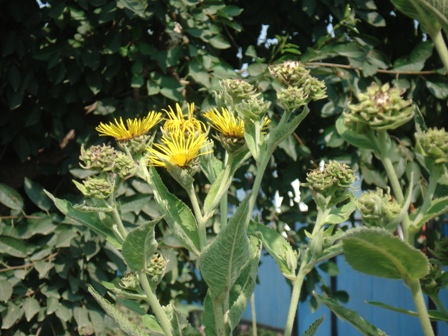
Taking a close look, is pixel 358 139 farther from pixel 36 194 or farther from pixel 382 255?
pixel 36 194

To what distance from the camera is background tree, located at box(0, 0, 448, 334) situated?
2426 millimetres

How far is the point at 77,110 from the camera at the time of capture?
8.55ft

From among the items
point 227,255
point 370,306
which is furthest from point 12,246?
point 370,306

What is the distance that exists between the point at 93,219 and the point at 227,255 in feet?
0.85

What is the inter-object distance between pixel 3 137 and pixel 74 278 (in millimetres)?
563

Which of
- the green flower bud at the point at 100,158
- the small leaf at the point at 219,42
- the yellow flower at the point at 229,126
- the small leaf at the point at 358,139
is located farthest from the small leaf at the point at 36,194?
the small leaf at the point at 358,139

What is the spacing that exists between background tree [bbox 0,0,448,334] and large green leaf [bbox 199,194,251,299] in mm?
1609

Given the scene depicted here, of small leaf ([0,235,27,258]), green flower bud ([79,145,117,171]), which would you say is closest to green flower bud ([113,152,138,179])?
green flower bud ([79,145,117,171])

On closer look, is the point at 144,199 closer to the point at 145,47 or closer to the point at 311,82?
the point at 145,47

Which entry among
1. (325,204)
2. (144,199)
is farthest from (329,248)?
(144,199)

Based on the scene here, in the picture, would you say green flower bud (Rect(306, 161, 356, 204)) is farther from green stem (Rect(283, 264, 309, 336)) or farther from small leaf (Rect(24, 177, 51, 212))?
small leaf (Rect(24, 177, 51, 212))

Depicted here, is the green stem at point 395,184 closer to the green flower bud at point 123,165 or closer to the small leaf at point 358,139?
the small leaf at point 358,139

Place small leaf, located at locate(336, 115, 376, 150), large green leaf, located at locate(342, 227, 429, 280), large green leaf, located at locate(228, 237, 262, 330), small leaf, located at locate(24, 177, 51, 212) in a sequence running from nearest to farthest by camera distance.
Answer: large green leaf, located at locate(342, 227, 429, 280) < small leaf, located at locate(336, 115, 376, 150) < large green leaf, located at locate(228, 237, 262, 330) < small leaf, located at locate(24, 177, 51, 212)

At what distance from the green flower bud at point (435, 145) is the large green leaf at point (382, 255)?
0.32 feet
